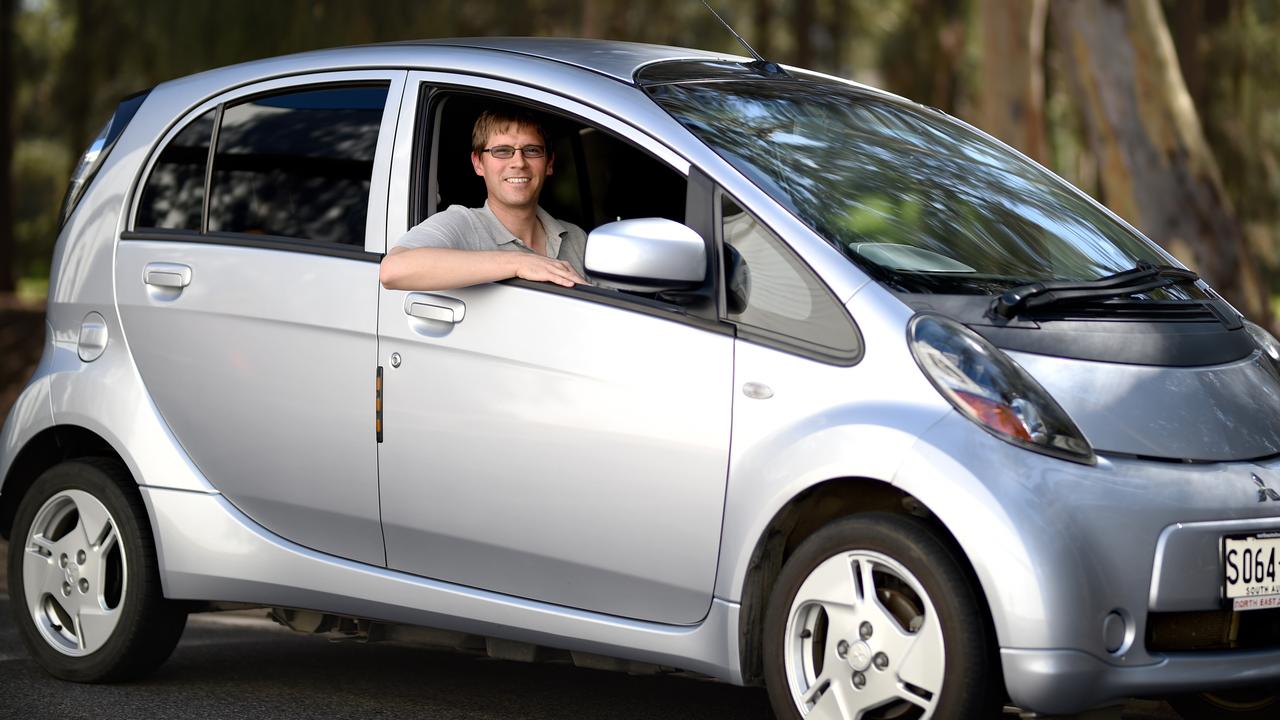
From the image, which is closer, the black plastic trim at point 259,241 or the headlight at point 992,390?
the headlight at point 992,390

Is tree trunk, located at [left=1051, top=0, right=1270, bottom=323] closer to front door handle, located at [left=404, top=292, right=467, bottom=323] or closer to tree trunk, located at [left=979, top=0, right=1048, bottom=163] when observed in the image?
tree trunk, located at [left=979, top=0, right=1048, bottom=163]

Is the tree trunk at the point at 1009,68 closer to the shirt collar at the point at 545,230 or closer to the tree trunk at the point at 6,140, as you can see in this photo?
the shirt collar at the point at 545,230

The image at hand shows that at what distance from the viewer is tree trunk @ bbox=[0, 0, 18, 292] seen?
25250mm

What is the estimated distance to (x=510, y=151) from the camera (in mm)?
5207

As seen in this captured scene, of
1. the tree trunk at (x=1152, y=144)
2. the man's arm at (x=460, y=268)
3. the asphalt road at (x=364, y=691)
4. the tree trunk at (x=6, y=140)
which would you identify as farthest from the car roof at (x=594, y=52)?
the tree trunk at (x=6, y=140)

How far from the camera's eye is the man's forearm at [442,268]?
15.6 feet

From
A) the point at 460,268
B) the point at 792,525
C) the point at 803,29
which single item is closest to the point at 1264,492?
the point at 792,525

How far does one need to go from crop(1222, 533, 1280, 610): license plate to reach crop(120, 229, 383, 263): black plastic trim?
2.40m

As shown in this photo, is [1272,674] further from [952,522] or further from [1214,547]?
[952,522]

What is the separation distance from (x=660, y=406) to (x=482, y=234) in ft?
3.26

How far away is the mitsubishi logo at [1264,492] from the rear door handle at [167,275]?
3136 mm

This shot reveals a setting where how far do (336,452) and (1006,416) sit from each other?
1999 millimetres

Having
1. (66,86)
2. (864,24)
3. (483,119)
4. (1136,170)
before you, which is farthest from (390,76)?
(864,24)

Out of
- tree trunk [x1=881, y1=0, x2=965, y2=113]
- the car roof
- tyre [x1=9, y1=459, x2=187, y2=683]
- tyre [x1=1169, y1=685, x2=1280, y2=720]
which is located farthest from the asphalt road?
tree trunk [x1=881, y1=0, x2=965, y2=113]
